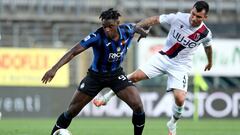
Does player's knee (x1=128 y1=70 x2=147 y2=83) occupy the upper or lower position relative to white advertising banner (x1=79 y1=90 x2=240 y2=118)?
upper

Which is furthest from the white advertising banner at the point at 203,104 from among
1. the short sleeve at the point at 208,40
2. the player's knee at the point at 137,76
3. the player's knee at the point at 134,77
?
the short sleeve at the point at 208,40

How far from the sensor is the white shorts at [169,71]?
14906mm

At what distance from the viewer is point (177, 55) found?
49.0ft

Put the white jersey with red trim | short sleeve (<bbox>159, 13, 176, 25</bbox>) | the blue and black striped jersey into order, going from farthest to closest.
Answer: the white jersey with red trim, short sleeve (<bbox>159, 13, 176, 25</bbox>), the blue and black striped jersey

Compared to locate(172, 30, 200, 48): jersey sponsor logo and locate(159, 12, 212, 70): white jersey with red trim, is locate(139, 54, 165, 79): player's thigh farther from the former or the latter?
locate(172, 30, 200, 48): jersey sponsor logo

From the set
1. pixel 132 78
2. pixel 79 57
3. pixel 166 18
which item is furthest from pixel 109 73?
pixel 79 57

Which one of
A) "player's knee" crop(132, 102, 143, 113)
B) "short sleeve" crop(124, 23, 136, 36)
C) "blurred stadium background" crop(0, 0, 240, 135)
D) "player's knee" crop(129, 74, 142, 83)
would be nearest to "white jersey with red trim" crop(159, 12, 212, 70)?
"player's knee" crop(129, 74, 142, 83)

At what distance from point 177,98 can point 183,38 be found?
1163mm

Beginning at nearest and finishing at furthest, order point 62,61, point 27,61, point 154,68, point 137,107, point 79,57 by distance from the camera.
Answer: point 62,61, point 137,107, point 154,68, point 27,61, point 79,57

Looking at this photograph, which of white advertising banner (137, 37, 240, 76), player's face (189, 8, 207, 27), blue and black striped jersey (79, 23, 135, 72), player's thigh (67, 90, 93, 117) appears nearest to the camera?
blue and black striped jersey (79, 23, 135, 72)

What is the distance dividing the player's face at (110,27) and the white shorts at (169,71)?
133 inches

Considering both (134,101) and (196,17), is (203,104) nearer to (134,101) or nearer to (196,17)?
(196,17)

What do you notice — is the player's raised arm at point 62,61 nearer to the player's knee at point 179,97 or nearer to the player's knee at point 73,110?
the player's knee at point 73,110

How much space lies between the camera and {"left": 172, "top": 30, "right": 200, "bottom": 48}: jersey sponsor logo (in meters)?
14.6
